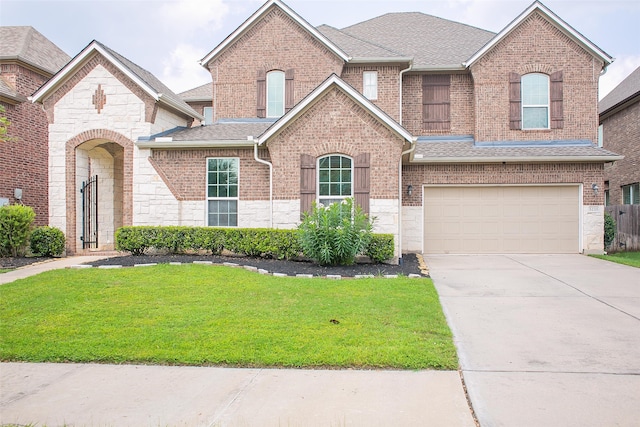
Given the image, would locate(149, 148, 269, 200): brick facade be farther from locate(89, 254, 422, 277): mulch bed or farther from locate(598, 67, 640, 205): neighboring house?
locate(598, 67, 640, 205): neighboring house

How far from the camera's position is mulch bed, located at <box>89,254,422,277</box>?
11016mm

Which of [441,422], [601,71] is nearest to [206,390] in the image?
[441,422]

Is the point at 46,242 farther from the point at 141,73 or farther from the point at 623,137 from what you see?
the point at 623,137

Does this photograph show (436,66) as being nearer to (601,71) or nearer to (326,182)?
(601,71)

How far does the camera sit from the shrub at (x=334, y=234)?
11422 millimetres

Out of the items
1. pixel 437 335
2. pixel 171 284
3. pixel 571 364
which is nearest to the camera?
pixel 571 364

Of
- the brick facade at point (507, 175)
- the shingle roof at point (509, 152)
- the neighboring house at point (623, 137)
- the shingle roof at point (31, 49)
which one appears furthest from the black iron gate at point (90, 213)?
the neighboring house at point (623, 137)

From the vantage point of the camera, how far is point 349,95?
1292cm

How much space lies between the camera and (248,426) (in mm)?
3795

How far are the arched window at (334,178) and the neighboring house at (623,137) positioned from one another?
14.5 meters

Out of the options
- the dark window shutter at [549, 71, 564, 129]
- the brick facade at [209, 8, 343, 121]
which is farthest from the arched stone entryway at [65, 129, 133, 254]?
the dark window shutter at [549, 71, 564, 129]

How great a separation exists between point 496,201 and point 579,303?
8.25 metres

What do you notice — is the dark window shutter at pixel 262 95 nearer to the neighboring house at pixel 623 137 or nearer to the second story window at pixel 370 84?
the second story window at pixel 370 84

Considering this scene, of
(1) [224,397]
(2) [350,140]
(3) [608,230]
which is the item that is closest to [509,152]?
(3) [608,230]
